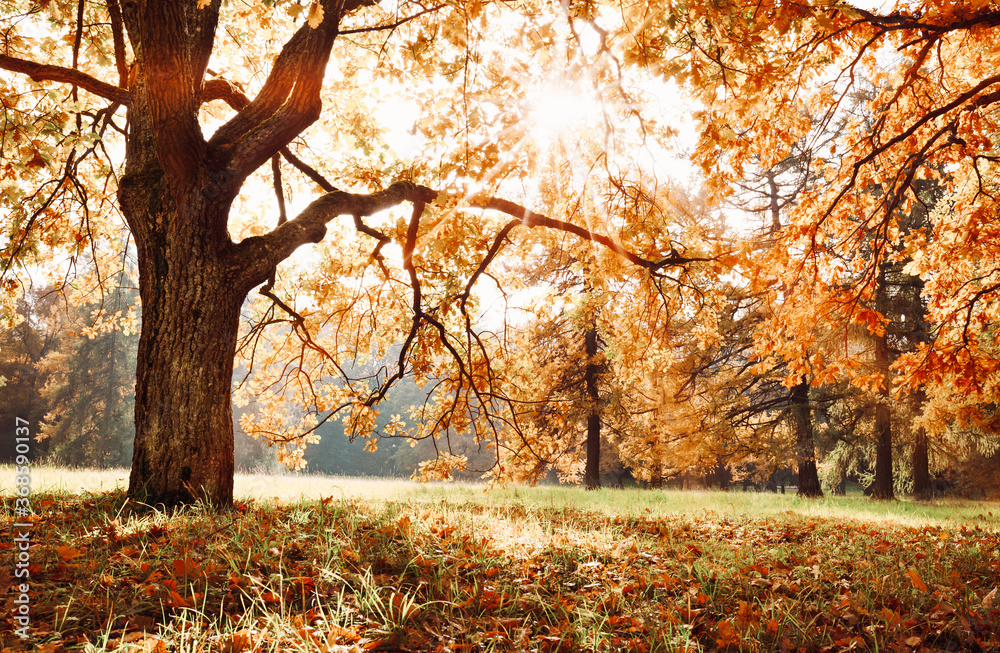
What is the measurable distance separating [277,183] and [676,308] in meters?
5.57

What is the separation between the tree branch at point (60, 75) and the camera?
4426 mm

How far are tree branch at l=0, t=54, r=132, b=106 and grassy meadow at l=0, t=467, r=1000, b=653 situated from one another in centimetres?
380

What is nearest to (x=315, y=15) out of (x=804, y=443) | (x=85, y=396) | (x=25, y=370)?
(x=804, y=443)

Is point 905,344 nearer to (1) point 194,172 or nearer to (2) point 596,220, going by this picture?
(2) point 596,220

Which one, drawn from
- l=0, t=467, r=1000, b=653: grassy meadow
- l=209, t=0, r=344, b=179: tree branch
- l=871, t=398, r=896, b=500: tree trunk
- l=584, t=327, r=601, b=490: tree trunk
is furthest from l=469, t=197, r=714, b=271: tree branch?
l=871, t=398, r=896, b=500: tree trunk

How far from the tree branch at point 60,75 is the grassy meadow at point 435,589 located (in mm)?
3800

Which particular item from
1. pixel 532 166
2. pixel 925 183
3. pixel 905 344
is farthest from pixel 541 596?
pixel 925 183

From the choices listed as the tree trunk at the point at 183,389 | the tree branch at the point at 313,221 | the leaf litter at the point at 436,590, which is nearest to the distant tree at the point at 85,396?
the tree branch at the point at 313,221

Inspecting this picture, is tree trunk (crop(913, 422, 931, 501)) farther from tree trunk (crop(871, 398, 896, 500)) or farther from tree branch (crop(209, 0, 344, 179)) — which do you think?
tree branch (crop(209, 0, 344, 179))

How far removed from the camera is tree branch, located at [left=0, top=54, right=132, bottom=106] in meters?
4.43

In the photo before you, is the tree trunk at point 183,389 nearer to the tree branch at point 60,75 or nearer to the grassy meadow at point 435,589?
the grassy meadow at point 435,589

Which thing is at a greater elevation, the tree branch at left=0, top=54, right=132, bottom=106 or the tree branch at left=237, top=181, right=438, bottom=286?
the tree branch at left=0, top=54, right=132, bottom=106

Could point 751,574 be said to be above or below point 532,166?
below

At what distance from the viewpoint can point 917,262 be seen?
580cm
